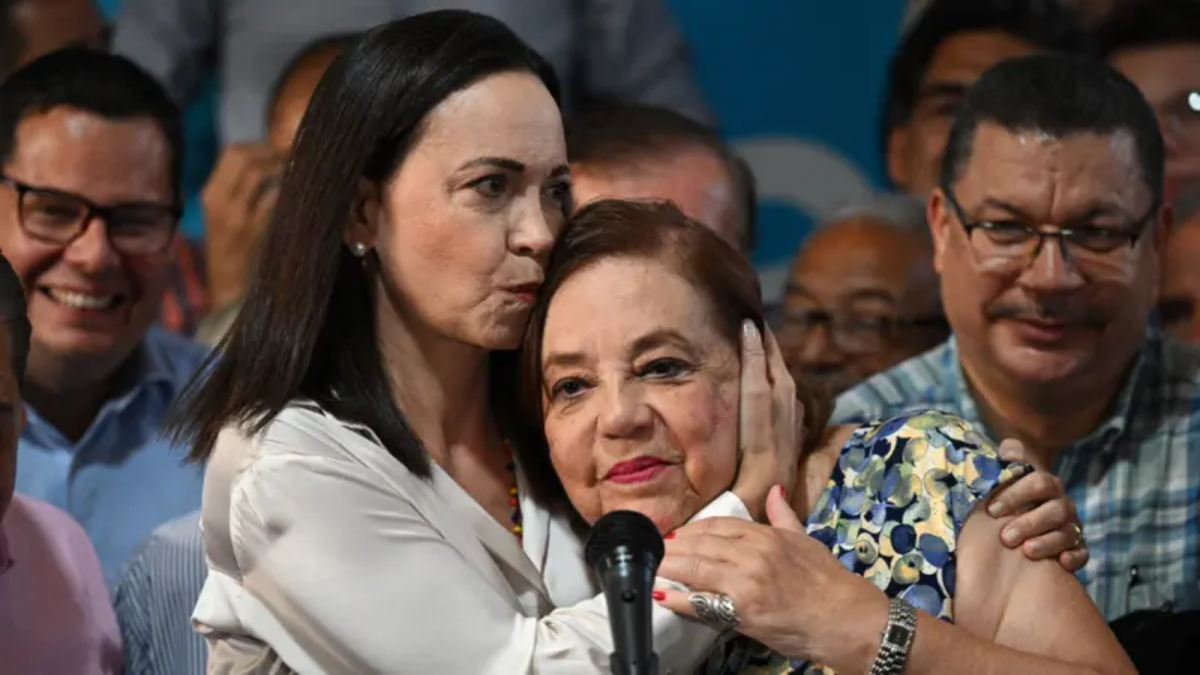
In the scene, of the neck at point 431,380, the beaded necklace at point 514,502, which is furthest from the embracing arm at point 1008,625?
the neck at point 431,380

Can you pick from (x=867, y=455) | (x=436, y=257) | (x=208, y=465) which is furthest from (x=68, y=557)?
(x=867, y=455)

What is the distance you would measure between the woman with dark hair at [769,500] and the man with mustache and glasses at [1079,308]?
1110 millimetres

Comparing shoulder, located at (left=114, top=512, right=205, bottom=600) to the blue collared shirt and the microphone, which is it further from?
the microphone

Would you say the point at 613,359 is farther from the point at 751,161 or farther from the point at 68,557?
the point at 751,161

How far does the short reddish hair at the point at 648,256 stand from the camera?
273cm

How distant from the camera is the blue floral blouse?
266 centimetres

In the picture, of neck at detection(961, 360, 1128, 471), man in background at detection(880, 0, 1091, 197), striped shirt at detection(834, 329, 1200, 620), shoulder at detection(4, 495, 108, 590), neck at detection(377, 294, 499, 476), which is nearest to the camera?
neck at detection(377, 294, 499, 476)

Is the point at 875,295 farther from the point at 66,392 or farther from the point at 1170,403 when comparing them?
the point at 66,392

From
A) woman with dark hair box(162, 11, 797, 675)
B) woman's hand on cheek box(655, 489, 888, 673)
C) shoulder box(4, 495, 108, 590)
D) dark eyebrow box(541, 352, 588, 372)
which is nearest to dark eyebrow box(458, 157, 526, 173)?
woman with dark hair box(162, 11, 797, 675)

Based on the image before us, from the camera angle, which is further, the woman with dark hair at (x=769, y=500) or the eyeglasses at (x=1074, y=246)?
→ the eyeglasses at (x=1074, y=246)

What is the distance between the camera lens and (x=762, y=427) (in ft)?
8.99

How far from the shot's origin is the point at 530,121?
8.93 feet

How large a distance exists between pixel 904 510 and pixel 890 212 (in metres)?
2.07

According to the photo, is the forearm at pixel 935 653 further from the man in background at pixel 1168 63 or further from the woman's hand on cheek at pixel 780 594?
the man in background at pixel 1168 63
